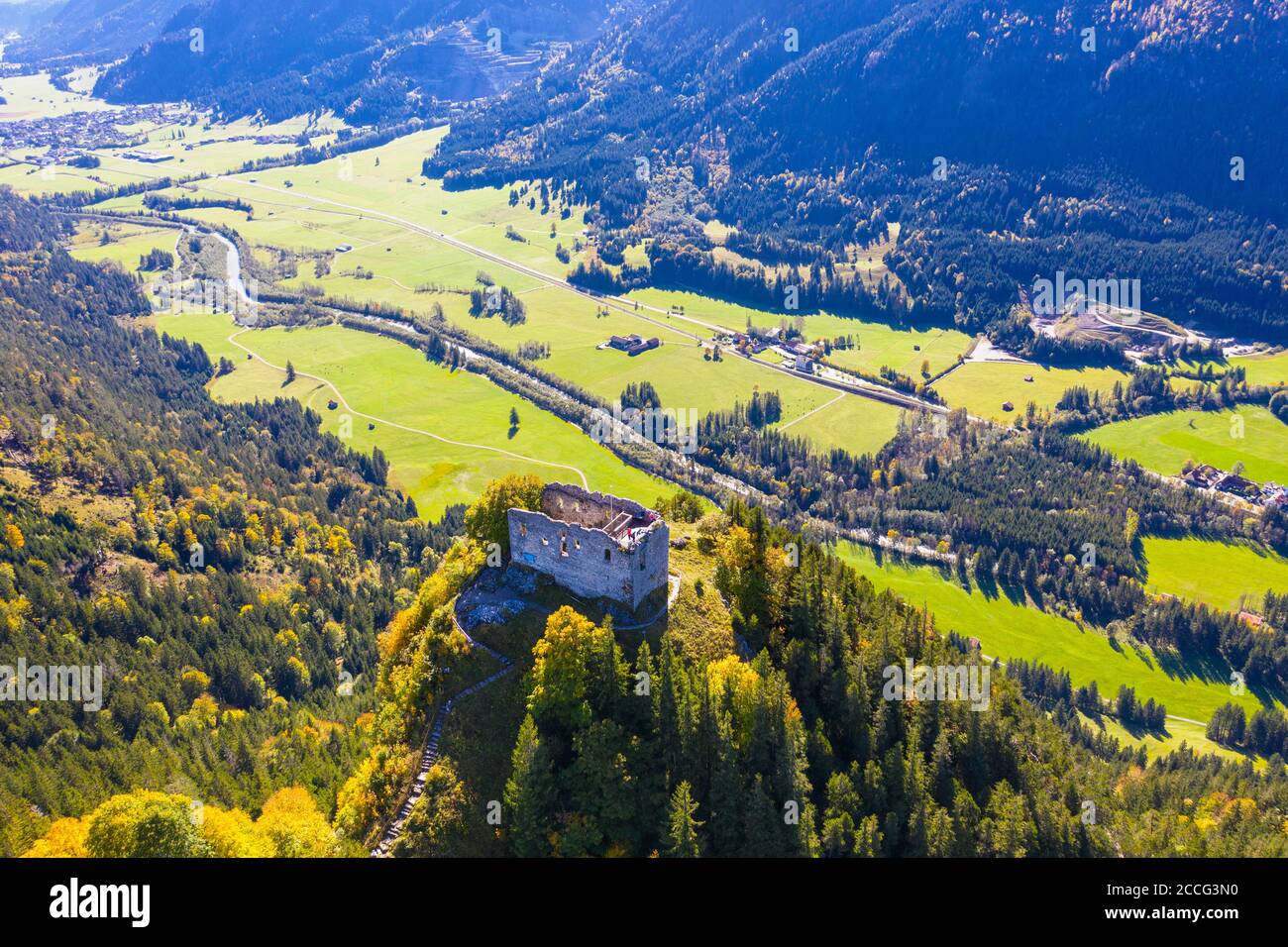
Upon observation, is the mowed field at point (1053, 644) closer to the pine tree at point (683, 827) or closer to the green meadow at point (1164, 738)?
the green meadow at point (1164, 738)

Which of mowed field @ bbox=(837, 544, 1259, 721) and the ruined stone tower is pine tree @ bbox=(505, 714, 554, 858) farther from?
mowed field @ bbox=(837, 544, 1259, 721)

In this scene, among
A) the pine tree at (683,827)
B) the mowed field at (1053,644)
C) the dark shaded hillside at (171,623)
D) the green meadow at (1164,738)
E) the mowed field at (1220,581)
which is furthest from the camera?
the mowed field at (1220,581)

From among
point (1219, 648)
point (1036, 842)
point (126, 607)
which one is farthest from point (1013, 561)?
point (126, 607)

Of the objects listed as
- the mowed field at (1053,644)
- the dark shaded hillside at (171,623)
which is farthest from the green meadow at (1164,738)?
the dark shaded hillside at (171,623)

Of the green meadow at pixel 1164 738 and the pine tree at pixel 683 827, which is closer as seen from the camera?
the pine tree at pixel 683 827

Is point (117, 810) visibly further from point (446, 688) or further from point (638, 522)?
point (638, 522)

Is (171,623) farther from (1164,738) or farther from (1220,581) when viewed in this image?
(1220,581)

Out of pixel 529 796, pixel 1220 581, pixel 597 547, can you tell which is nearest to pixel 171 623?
pixel 597 547
